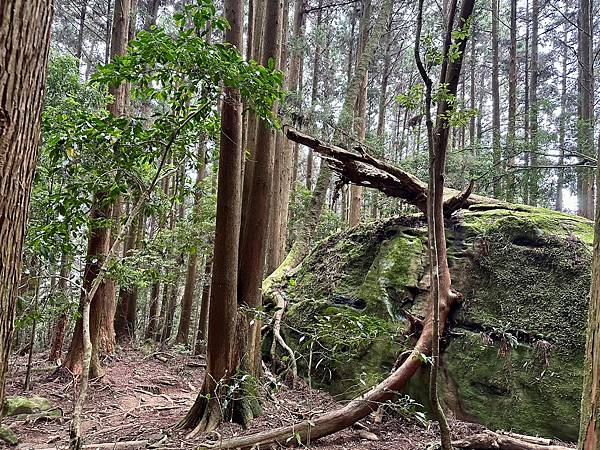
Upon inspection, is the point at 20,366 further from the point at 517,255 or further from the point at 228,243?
the point at 517,255

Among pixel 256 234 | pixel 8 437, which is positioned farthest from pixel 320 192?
pixel 8 437

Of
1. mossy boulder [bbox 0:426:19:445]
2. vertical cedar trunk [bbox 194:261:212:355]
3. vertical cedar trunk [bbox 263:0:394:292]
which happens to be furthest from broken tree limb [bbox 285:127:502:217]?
vertical cedar trunk [bbox 194:261:212:355]

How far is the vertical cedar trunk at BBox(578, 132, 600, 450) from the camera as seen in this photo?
1.82 meters

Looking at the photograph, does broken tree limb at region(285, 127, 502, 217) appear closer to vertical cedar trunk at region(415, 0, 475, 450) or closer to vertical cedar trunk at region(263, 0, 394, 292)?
vertical cedar trunk at region(415, 0, 475, 450)

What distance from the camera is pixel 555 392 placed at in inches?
189

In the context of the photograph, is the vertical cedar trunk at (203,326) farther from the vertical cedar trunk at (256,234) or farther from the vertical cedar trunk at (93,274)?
the vertical cedar trunk at (256,234)

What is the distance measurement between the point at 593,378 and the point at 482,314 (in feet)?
13.5

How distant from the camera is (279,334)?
7.36 meters

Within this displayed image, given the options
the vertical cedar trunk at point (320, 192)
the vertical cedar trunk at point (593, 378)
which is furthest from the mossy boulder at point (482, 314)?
the vertical cedar trunk at point (593, 378)

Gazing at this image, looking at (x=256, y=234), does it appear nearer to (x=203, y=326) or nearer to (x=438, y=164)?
(x=438, y=164)

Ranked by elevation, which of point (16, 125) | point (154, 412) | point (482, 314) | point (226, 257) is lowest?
point (154, 412)

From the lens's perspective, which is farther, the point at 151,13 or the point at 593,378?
A: the point at 151,13

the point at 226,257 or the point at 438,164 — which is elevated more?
the point at 438,164

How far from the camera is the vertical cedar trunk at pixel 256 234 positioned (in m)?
5.20
